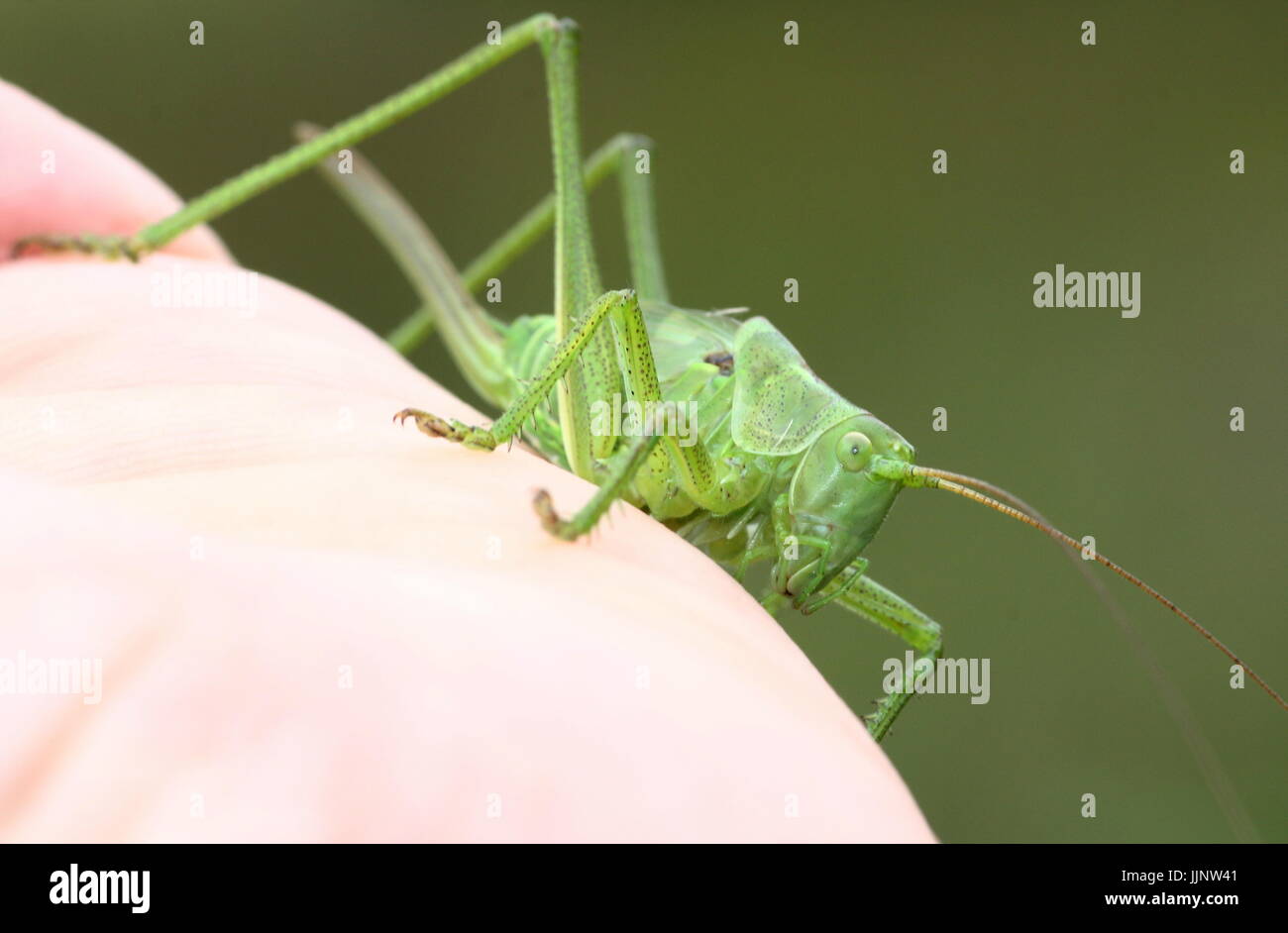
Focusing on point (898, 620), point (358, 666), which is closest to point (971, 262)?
point (898, 620)

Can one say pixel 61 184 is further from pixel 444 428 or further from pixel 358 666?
pixel 358 666

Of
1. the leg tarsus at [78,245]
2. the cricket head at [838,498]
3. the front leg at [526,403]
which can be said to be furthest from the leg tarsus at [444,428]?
the leg tarsus at [78,245]

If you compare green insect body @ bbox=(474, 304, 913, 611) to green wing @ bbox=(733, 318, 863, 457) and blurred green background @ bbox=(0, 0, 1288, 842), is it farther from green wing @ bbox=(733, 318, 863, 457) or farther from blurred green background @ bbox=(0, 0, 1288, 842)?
blurred green background @ bbox=(0, 0, 1288, 842)

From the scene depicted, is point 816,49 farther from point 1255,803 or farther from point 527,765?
point 527,765

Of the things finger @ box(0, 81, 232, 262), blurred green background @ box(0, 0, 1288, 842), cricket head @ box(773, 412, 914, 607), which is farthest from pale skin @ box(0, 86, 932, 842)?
blurred green background @ box(0, 0, 1288, 842)

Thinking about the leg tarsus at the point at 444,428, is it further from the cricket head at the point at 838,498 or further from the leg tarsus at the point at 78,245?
the leg tarsus at the point at 78,245
